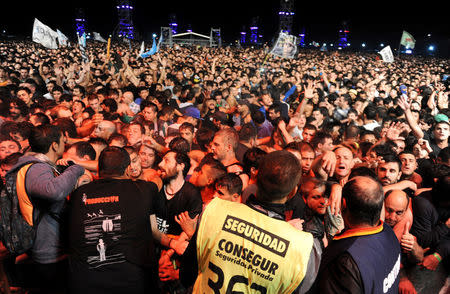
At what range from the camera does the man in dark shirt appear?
2.42 m

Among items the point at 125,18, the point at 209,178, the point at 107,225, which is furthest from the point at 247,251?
the point at 125,18

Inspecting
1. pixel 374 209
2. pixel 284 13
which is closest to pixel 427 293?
pixel 374 209

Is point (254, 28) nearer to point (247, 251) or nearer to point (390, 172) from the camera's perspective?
point (390, 172)

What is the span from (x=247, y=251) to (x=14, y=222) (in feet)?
7.01

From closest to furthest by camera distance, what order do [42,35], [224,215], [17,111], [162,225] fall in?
[224,215] < [162,225] < [17,111] < [42,35]

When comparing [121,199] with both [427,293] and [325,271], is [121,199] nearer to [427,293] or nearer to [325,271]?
[325,271]

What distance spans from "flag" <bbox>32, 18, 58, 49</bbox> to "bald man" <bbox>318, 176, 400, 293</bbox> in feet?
48.1

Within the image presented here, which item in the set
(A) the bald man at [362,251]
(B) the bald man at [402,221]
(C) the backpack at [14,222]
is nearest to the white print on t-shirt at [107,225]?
(C) the backpack at [14,222]

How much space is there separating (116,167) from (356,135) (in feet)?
16.0

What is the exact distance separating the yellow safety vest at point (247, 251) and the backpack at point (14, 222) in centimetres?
172

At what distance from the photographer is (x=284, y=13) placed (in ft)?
173

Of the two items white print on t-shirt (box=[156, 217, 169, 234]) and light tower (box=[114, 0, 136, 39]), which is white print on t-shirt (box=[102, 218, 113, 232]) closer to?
white print on t-shirt (box=[156, 217, 169, 234])

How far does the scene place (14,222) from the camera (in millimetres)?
2699

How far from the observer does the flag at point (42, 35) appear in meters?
13.0
